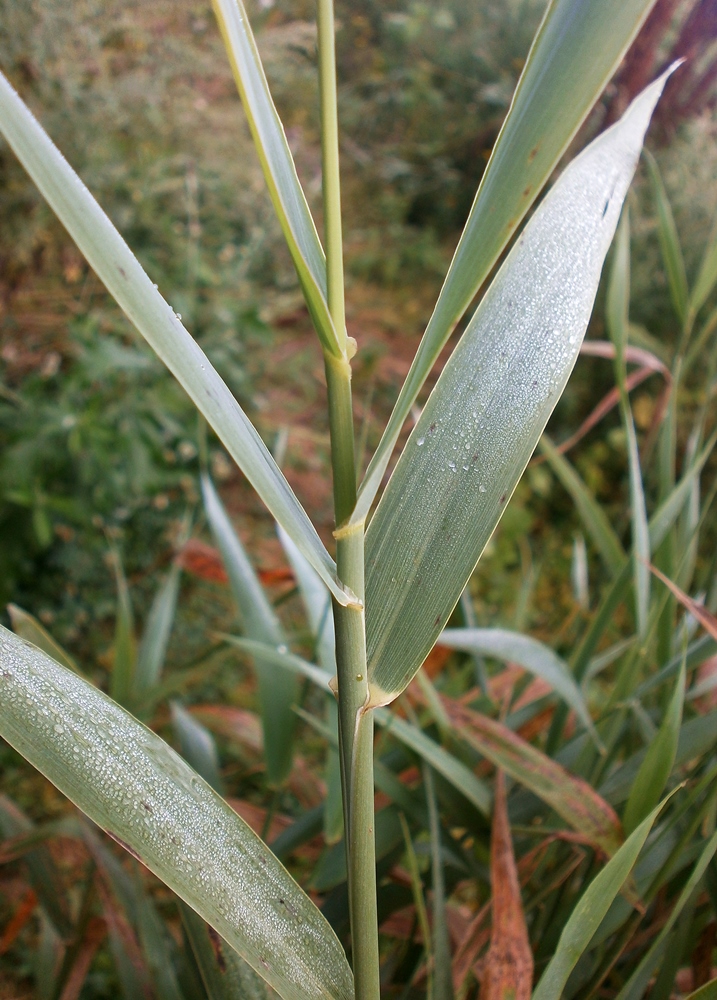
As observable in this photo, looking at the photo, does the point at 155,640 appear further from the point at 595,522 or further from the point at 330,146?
the point at 330,146

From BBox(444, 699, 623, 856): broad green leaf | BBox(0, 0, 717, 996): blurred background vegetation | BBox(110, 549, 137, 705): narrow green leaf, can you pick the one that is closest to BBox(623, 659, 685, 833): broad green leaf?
BBox(444, 699, 623, 856): broad green leaf

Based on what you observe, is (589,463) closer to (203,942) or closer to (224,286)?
(224,286)

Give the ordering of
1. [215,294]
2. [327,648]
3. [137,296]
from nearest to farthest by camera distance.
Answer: [137,296] → [327,648] → [215,294]

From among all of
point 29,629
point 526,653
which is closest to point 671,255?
point 526,653

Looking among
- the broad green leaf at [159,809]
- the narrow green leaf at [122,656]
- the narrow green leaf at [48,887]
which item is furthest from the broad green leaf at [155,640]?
the broad green leaf at [159,809]

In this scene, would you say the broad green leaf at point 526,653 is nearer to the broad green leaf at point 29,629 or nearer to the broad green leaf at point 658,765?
the broad green leaf at point 658,765
